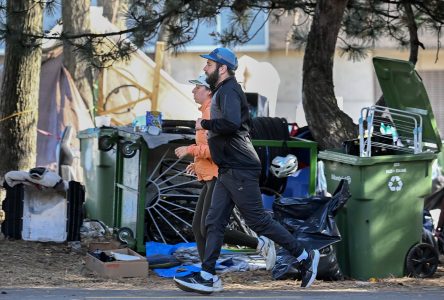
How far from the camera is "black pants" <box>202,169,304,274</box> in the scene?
606cm

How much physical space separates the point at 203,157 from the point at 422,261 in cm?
222

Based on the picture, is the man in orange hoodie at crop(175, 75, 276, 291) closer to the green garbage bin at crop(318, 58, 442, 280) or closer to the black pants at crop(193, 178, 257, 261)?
the black pants at crop(193, 178, 257, 261)

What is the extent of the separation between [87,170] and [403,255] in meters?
4.56

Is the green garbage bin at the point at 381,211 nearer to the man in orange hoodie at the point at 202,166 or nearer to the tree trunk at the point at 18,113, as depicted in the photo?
the man in orange hoodie at the point at 202,166

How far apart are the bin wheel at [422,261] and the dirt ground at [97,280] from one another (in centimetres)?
8

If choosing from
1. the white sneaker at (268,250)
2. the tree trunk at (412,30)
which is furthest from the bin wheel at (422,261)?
the tree trunk at (412,30)

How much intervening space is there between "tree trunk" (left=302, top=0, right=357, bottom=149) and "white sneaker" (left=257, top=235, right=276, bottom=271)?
5.42 ft

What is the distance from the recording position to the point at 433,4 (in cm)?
959

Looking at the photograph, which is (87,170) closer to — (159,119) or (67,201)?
(67,201)

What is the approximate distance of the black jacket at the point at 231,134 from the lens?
19.6 ft

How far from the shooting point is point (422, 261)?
290 inches

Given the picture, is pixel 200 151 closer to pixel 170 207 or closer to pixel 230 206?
pixel 230 206

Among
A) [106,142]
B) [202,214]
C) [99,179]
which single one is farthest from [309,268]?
[99,179]

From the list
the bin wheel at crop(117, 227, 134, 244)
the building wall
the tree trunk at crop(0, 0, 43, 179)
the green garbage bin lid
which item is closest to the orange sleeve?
the bin wheel at crop(117, 227, 134, 244)
